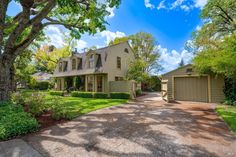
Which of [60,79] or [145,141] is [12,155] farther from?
[60,79]

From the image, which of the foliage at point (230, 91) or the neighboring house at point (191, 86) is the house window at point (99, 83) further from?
the foliage at point (230, 91)

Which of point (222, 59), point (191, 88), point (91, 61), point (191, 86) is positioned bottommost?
point (191, 88)

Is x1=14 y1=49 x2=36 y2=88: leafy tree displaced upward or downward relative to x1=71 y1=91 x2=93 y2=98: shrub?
upward

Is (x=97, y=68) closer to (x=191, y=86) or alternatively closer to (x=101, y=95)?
(x=101, y=95)

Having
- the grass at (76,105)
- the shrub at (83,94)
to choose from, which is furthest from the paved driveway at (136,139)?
the shrub at (83,94)

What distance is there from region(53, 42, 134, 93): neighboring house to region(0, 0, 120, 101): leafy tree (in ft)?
24.9

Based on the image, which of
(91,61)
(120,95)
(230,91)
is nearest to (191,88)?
(230,91)

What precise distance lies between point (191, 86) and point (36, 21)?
1270cm

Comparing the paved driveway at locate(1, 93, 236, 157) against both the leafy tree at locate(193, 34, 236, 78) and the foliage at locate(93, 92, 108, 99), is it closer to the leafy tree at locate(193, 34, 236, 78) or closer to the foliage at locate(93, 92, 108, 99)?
the leafy tree at locate(193, 34, 236, 78)

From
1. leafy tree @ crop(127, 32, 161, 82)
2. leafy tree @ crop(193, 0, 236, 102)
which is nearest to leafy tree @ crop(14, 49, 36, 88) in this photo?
leafy tree @ crop(193, 0, 236, 102)

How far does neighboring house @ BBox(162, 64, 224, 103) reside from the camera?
12.8 meters

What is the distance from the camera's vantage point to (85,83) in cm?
2012

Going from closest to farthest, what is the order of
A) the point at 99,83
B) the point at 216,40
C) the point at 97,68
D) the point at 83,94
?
the point at 216,40 → the point at 83,94 → the point at 97,68 → the point at 99,83

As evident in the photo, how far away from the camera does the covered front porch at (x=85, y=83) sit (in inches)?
747
